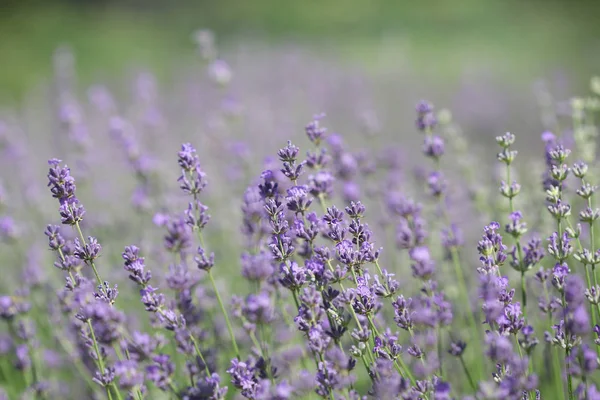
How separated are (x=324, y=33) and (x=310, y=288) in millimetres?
15578

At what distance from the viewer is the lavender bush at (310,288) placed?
1.83 metres

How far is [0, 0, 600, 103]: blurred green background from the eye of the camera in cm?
1271

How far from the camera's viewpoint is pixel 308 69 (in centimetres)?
1017

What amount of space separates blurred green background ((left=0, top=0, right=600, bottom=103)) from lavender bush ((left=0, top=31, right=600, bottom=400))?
7.22 meters

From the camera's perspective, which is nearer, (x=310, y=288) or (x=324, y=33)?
(x=310, y=288)

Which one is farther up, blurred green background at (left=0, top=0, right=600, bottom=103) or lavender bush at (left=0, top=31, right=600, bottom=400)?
blurred green background at (left=0, top=0, right=600, bottom=103)

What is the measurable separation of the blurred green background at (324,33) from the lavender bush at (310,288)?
23.7 feet

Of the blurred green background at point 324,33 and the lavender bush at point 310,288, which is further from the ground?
the blurred green background at point 324,33

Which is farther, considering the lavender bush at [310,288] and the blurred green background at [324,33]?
the blurred green background at [324,33]

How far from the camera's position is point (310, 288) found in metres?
1.83

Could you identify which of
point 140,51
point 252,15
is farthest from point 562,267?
point 252,15

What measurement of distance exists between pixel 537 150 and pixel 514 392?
20.9ft

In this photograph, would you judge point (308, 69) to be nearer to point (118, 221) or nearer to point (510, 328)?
point (118, 221)

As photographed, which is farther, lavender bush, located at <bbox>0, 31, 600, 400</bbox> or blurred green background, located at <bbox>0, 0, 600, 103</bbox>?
blurred green background, located at <bbox>0, 0, 600, 103</bbox>
